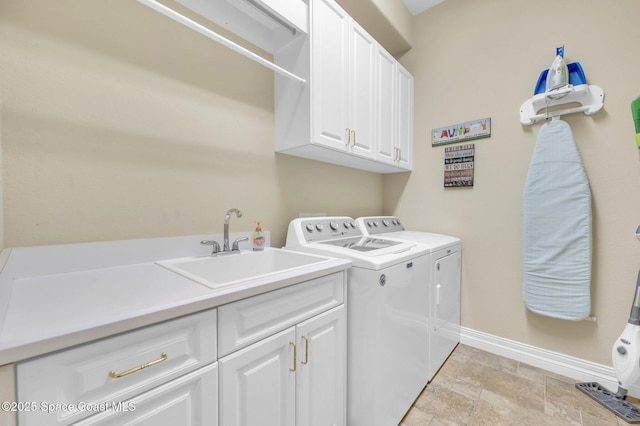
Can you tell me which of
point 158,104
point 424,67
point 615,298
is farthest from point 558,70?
point 158,104

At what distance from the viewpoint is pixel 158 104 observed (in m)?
1.21

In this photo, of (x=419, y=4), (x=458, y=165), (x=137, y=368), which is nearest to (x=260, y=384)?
(x=137, y=368)

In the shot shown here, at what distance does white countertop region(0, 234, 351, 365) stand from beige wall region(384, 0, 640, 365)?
1.53 m

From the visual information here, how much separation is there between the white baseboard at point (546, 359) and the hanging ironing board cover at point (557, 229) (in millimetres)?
328

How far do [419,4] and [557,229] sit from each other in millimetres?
2202

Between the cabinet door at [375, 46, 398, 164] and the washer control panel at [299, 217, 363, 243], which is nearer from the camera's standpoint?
the washer control panel at [299, 217, 363, 243]

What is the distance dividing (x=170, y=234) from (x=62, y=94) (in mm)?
675

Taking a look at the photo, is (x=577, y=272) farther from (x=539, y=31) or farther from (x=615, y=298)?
(x=539, y=31)

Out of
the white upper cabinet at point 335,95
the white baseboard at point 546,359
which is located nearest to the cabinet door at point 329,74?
the white upper cabinet at point 335,95

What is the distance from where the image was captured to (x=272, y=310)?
0.93 m

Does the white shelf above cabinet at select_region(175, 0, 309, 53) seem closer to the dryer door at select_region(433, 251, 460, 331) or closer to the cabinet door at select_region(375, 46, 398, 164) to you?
the cabinet door at select_region(375, 46, 398, 164)

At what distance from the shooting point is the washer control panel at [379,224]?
2.09 metres

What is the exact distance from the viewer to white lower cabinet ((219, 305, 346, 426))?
827 millimetres

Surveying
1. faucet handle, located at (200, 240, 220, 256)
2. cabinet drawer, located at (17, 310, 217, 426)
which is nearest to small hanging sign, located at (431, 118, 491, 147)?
faucet handle, located at (200, 240, 220, 256)
